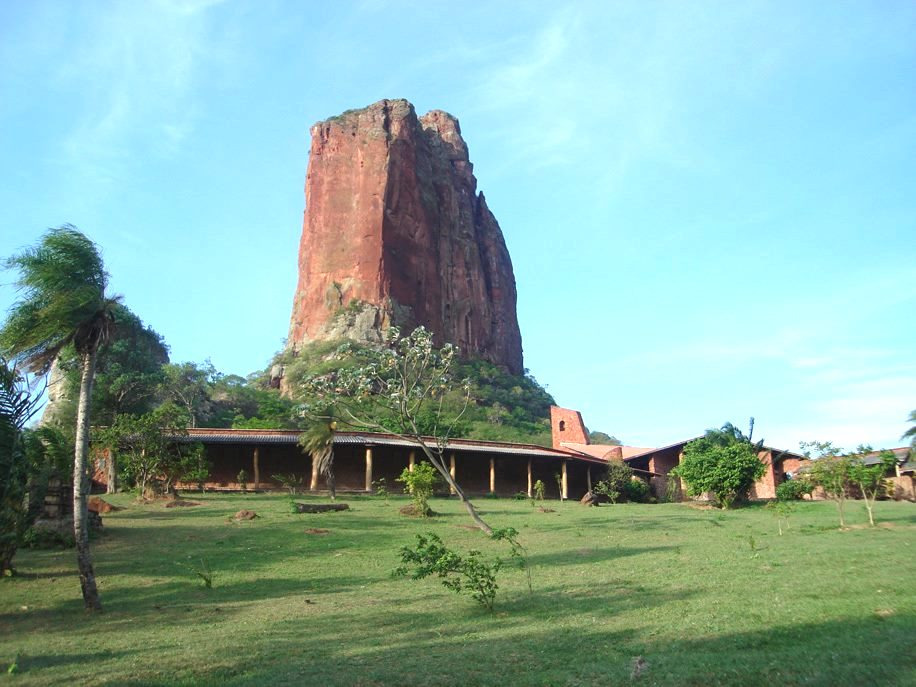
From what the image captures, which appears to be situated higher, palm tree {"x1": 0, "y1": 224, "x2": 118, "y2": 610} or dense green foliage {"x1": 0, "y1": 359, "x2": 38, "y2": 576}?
palm tree {"x1": 0, "y1": 224, "x2": 118, "y2": 610}

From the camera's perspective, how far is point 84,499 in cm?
1222

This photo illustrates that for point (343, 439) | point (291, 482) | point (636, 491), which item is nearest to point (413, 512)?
point (343, 439)

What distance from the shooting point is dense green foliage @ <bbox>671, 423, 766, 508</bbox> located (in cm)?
3088

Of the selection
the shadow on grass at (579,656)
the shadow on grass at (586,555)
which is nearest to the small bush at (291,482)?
the shadow on grass at (586,555)

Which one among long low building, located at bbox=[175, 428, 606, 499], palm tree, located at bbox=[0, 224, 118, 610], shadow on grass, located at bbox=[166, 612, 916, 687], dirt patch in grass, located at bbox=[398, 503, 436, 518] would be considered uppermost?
palm tree, located at bbox=[0, 224, 118, 610]

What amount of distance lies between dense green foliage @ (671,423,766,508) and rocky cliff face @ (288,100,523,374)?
161 ft

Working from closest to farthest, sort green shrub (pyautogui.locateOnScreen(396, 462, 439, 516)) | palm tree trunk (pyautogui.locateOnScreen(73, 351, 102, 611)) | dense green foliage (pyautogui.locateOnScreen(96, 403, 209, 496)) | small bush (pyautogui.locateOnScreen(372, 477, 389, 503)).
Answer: palm tree trunk (pyautogui.locateOnScreen(73, 351, 102, 611))
green shrub (pyautogui.locateOnScreen(396, 462, 439, 516))
dense green foliage (pyautogui.locateOnScreen(96, 403, 209, 496))
small bush (pyautogui.locateOnScreen(372, 477, 389, 503))

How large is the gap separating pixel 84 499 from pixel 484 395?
6872 cm

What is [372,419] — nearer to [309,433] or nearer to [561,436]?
[309,433]

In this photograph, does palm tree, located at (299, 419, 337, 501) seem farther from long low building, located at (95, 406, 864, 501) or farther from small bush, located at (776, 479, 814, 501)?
small bush, located at (776, 479, 814, 501)

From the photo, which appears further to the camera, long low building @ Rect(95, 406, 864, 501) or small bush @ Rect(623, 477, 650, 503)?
small bush @ Rect(623, 477, 650, 503)

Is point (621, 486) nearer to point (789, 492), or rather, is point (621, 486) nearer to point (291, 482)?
point (789, 492)

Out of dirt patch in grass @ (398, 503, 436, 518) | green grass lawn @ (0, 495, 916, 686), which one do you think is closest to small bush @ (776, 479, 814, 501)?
green grass lawn @ (0, 495, 916, 686)

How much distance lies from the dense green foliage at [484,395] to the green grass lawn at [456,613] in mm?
28382
